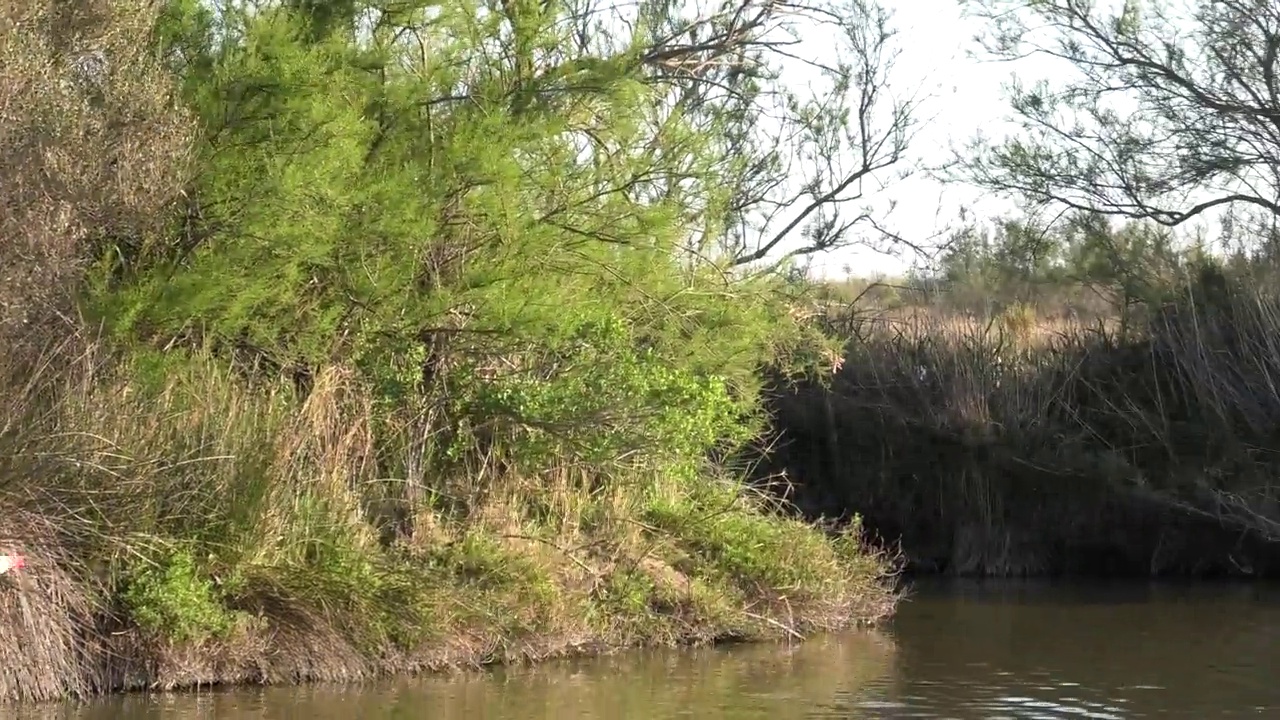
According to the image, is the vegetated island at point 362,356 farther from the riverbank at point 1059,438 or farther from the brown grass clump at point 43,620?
the riverbank at point 1059,438

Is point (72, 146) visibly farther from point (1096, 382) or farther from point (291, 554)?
point (1096, 382)

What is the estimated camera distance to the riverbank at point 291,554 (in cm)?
1127

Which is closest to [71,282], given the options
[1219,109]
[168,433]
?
[168,433]

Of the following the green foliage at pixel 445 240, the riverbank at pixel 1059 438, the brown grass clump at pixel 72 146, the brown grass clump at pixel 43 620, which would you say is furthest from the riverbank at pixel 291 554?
the riverbank at pixel 1059 438

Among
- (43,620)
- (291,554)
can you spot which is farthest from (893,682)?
(43,620)

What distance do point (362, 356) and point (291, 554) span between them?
7.72ft

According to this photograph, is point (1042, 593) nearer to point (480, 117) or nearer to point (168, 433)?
point (480, 117)

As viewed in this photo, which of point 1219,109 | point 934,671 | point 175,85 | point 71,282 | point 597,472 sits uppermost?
point 1219,109

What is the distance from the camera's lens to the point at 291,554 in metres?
12.2

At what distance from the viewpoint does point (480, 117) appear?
549 inches

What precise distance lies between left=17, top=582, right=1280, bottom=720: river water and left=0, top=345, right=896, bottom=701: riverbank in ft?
0.96

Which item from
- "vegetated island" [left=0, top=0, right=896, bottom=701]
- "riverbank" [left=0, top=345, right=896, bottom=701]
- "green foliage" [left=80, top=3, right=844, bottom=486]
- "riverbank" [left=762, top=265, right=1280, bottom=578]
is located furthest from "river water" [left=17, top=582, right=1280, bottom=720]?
"riverbank" [left=762, top=265, right=1280, bottom=578]

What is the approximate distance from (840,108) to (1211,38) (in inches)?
251

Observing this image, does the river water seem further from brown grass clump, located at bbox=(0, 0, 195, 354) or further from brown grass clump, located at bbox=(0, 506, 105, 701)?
brown grass clump, located at bbox=(0, 0, 195, 354)
